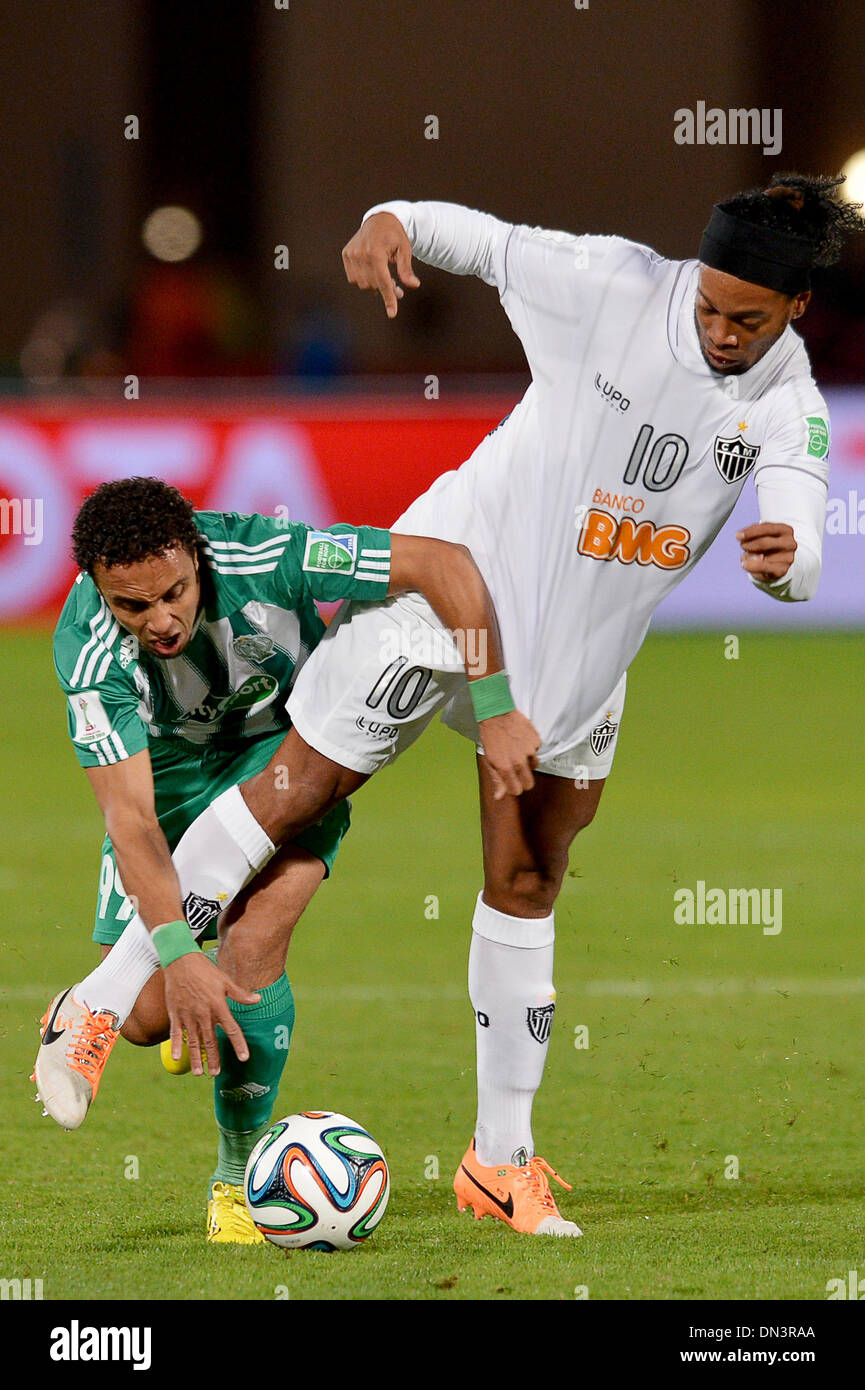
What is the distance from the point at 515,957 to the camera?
→ 4184mm

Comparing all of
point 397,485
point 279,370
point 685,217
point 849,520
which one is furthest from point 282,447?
point 685,217

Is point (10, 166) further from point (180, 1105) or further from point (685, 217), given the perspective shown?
point (180, 1105)

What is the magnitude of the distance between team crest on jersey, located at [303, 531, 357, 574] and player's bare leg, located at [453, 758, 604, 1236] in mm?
601

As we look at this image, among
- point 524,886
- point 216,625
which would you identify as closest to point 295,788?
point 216,625

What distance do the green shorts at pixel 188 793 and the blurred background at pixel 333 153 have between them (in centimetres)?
930

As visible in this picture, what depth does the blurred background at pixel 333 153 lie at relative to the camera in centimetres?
1459

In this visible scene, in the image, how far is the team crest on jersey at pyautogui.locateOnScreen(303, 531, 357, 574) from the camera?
149 inches

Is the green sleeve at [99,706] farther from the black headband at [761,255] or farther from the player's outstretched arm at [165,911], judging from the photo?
the black headband at [761,255]

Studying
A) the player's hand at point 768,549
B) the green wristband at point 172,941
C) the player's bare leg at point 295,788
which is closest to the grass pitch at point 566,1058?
the green wristband at point 172,941

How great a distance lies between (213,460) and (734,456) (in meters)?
8.03

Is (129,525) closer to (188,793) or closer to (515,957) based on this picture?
(188,793)

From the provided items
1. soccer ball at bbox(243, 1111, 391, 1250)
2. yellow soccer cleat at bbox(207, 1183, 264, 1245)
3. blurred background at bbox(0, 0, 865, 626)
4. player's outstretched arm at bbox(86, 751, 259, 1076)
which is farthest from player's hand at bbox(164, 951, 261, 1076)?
blurred background at bbox(0, 0, 865, 626)

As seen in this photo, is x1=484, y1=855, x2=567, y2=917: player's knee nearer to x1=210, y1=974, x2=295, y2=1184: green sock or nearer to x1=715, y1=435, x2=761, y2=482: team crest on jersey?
x1=210, y1=974, x2=295, y2=1184: green sock

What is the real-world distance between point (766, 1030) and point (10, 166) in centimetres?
1277
